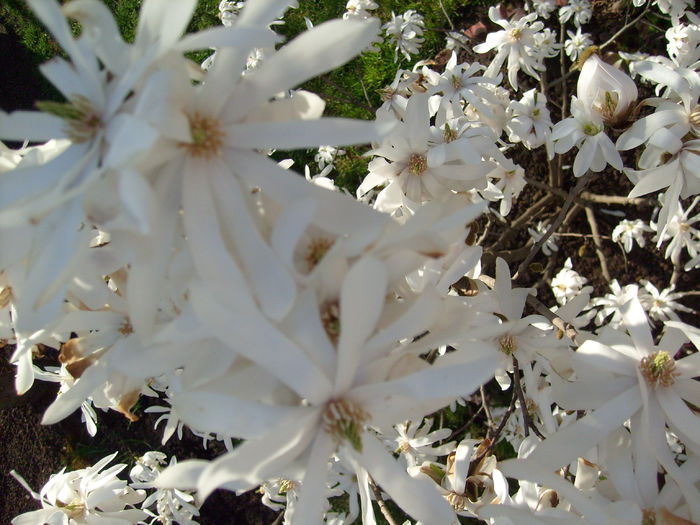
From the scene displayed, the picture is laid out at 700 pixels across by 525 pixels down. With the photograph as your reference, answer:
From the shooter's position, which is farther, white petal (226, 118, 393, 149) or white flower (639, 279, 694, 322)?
white flower (639, 279, 694, 322)

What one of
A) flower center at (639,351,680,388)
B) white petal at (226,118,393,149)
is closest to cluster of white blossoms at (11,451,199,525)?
white petal at (226,118,393,149)

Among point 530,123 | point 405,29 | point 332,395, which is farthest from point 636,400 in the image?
point 405,29

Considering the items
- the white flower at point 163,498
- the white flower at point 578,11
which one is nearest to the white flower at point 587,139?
the white flower at point 578,11

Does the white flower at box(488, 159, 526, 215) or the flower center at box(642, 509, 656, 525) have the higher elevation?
the white flower at box(488, 159, 526, 215)

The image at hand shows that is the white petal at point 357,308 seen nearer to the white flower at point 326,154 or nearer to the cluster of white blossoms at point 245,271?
the cluster of white blossoms at point 245,271

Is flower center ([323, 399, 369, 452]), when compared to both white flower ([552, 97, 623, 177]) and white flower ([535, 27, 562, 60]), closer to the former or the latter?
white flower ([552, 97, 623, 177])

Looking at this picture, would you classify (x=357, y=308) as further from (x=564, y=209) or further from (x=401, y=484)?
(x=564, y=209)

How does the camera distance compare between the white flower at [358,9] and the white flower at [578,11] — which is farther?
the white flower at [578,11]

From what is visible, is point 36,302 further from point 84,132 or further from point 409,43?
point 409,43
